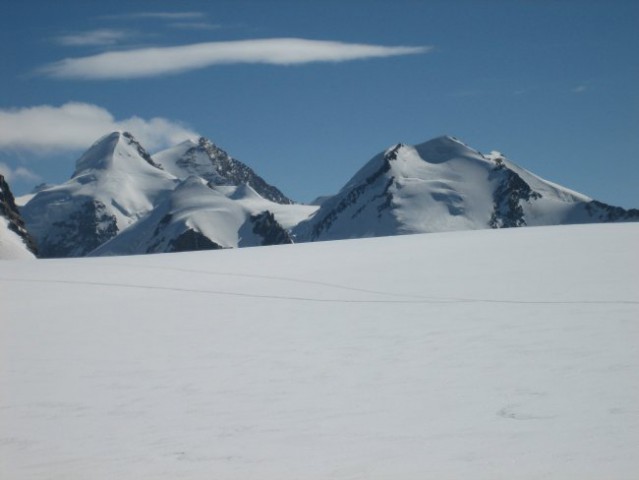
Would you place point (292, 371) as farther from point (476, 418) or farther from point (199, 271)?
point (199, 271)

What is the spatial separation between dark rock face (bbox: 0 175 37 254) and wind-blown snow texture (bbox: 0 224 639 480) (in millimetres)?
143006

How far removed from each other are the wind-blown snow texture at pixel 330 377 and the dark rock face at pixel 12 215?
143006 millimetres

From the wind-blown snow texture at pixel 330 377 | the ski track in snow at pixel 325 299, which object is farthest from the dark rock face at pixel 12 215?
the wind-blown snow texture at pixel 330 377

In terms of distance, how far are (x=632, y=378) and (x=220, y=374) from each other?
15.3ft

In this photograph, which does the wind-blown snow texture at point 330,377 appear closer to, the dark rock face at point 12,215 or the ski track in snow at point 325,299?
the ski track in snow at point 325,299

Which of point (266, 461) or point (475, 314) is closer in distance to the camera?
point (266, 461)

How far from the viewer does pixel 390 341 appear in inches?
452

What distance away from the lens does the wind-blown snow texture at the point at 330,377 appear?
7.08m

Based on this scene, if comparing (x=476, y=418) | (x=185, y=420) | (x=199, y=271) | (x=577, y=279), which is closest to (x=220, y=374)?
(x=185, y=420)

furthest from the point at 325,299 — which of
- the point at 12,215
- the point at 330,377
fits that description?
the point at 12,215

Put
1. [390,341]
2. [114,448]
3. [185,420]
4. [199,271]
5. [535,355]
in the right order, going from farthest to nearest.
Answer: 1. [199,271]
2. [390,341]
3. [535,355]
4. [185,420]
5. [114,448]

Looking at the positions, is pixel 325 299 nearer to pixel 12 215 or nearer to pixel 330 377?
pixel 330 377

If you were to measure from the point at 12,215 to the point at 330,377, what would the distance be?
173028mm

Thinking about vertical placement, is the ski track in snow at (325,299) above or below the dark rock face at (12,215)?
above
